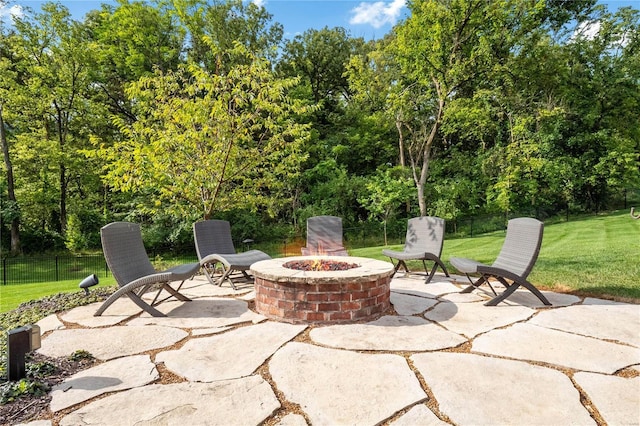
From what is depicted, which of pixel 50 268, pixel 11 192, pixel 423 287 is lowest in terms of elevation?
pixel 50 268

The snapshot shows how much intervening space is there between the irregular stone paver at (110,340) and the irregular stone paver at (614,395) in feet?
10.3

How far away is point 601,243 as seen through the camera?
10164 mm

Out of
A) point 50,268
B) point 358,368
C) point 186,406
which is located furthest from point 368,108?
point 186,406

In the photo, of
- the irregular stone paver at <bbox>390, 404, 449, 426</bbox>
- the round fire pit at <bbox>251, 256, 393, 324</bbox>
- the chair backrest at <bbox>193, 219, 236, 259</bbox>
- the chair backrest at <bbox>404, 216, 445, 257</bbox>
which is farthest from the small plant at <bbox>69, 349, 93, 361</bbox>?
the chair backrest at <bbox>404, 216, 445, 257</bbox>

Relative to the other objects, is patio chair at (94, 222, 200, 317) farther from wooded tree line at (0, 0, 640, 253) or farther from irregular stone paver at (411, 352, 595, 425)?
wooded tree line at (0, 0, 640, 253)

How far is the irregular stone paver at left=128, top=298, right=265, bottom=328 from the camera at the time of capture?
375 centimetres

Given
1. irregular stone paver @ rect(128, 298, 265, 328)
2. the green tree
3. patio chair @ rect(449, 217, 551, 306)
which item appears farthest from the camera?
the green tree

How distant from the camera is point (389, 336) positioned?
328 centimetres

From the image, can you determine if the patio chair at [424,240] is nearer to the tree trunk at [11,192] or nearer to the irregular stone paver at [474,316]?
the irregular stone paver at [474,316]

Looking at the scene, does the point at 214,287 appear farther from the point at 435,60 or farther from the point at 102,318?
the point at 435,60

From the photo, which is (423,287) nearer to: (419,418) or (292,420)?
(419,418)

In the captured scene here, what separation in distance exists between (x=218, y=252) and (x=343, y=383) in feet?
14.8

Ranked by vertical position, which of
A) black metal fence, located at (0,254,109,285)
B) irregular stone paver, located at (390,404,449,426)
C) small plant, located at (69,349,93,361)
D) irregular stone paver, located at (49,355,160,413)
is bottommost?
black metal fence, located at (0,254,109,285)

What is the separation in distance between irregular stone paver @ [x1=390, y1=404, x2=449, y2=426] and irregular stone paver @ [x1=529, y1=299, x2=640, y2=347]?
218 centimetres
